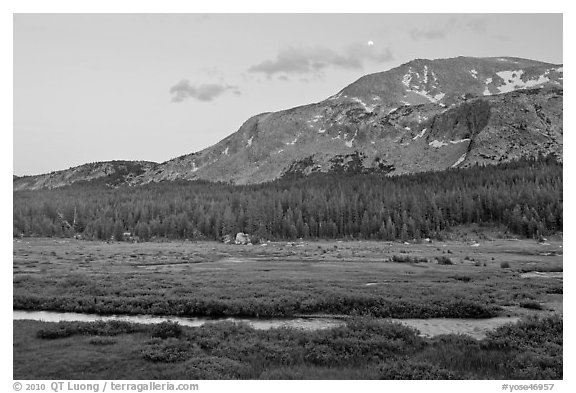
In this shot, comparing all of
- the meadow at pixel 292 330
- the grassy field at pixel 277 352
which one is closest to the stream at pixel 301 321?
the meadow at pixel 292 330

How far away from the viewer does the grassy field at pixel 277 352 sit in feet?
56.6

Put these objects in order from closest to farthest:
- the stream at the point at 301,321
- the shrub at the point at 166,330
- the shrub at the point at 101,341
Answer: the shrub at the point at 101,341 < the shrub at the point at 166,330 < the stream at the point at 301,321

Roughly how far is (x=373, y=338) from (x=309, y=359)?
14.3 feet

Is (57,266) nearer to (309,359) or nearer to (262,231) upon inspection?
(309,359)

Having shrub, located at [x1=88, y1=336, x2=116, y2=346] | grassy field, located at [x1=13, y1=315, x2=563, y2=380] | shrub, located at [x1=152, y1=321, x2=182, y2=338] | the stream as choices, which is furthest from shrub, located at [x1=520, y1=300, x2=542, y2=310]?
shrub, located at [x1=88, y1=336, x2=116, y2=346]

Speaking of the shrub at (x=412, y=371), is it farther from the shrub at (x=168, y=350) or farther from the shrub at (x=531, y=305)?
the shrub at (x=531, y=305)

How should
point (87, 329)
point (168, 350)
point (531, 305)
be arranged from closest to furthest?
point (168, 350) < point (87, 329) < point (531, 305)

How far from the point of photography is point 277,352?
67.6 ft

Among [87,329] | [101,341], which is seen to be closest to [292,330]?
[101,341]

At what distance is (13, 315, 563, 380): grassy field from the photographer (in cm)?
1725

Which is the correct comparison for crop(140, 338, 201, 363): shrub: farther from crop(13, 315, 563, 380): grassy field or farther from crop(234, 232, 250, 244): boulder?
crop(234, 232, 250, 244): boulder

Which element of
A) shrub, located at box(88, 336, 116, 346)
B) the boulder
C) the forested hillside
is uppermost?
the forested hillside

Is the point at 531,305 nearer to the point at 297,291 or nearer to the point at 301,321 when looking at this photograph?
Answer: the point at 301,321
